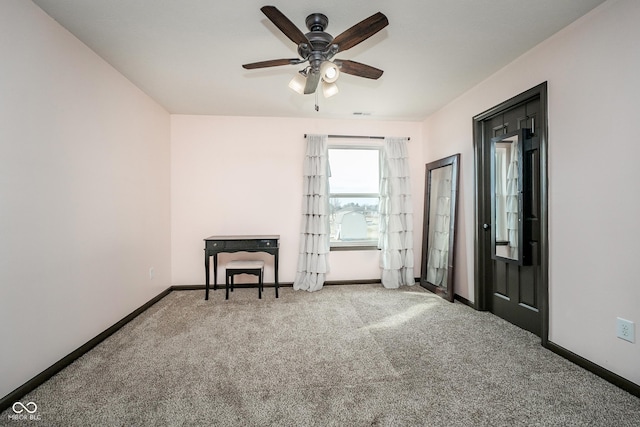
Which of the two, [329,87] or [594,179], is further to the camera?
[329,87]

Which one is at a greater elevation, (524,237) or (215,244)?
(524,237)

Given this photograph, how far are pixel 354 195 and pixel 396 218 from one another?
71 cm

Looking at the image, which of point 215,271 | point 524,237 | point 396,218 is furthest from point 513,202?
point 215,271

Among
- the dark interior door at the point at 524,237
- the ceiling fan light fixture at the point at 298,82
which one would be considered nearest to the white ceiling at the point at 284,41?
the ceiling fan light fixture at the point at 298,82

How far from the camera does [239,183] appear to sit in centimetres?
418

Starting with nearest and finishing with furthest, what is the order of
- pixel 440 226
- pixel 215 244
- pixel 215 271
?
pixel 215 244
pixel 215 271
pixel 440 226

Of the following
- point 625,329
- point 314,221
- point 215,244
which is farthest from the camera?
point 314,221

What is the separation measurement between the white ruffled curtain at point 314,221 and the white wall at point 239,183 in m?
0.18

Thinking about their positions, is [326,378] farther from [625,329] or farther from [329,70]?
[329,70]

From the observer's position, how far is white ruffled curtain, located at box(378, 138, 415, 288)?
13.7 feet

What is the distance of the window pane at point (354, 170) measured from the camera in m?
4.41

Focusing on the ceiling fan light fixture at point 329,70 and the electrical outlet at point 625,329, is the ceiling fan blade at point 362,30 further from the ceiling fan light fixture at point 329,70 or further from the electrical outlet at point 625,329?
the electrical outlet at point 625,329

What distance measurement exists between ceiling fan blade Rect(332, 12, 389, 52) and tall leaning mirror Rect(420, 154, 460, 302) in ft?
7.43

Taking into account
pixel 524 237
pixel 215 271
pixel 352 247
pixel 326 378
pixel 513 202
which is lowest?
pixel 326 378
